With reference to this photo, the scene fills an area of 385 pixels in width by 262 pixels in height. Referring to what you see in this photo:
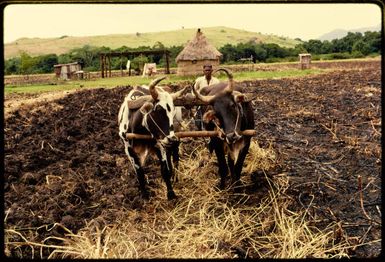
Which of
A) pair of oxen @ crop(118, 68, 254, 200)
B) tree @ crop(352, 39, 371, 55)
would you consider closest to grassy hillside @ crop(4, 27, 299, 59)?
tree @ crop(352, 39, 371, 55)

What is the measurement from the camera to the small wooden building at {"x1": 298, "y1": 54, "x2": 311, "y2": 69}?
29353 mm

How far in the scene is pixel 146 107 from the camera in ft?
17.7

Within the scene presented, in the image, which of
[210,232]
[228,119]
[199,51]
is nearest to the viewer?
[210,232]

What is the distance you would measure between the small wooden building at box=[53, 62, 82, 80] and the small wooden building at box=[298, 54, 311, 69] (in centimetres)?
1410

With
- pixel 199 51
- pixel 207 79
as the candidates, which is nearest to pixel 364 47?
pixel 207 79

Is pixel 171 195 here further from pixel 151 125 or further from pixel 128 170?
pixel 128 170

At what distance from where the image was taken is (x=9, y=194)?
625 centimetres

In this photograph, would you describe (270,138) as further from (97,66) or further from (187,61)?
(187,61)

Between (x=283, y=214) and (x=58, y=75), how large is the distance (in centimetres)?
2127

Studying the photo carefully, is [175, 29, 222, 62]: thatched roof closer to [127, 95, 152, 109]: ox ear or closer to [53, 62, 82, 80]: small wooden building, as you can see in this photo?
[53, 62, 82, 80]: small wooden building

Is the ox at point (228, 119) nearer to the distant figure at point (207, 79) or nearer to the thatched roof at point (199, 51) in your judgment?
the distant figure at point (207, 79)

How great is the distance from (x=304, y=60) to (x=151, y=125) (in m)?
26.3

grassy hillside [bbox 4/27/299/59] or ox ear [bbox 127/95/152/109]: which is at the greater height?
grassy hillside [bbox 4/27/299/59]

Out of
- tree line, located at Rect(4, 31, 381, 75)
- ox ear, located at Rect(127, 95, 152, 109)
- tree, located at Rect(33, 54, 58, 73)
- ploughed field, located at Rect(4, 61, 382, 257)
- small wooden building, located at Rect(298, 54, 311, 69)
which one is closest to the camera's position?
ploughed field, located at Rect(4, 61, 382, 257)
